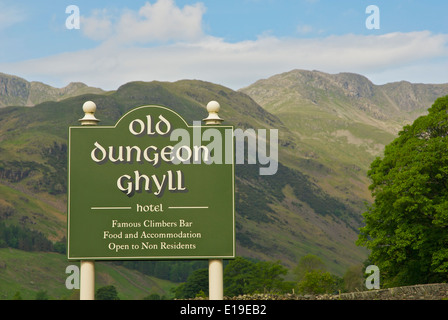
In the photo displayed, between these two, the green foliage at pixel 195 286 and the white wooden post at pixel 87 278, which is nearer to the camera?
the white wooden post at pixel 87 278

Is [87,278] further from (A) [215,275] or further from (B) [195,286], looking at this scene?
(B) [195,286]

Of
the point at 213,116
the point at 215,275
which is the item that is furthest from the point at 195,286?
the point at 213,116

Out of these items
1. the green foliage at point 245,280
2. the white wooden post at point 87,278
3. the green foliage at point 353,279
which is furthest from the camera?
the green foliage at point 353,279

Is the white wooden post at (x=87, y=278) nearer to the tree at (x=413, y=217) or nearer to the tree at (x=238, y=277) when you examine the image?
the tree at (x=413, y=217)

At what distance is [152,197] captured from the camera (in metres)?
18.8

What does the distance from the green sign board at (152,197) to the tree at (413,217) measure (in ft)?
62.5

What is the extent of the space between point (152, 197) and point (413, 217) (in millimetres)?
21447

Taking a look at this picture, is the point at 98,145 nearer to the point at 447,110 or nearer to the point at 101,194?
the point at 101,194

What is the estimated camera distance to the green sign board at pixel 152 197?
734 inches

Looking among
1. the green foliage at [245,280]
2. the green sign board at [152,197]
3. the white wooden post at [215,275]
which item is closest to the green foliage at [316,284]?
the green foliage at [245,280]

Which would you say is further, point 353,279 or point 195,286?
point 353,279

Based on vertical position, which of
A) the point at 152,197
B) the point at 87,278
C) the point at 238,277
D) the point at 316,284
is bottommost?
the point at 316,284
